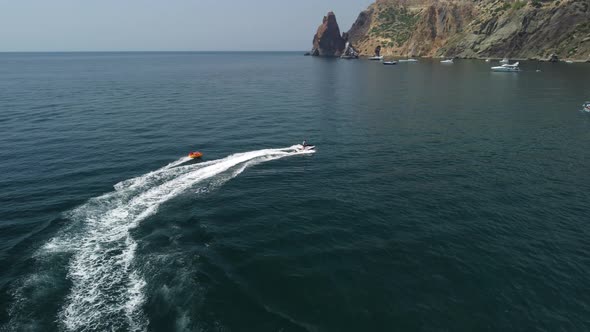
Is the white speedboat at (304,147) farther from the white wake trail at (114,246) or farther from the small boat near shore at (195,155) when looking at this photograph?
the small boat near shore at (195,155)

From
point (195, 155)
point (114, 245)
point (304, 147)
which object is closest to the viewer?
point (114, 245)

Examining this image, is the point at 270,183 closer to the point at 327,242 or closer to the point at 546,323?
the point at 327,242

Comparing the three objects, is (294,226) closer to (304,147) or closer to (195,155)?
(195,155)

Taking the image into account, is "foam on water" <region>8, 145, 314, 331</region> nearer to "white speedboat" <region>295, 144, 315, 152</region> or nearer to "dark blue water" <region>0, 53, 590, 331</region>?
"dark blue water" <region>0, 53, 590, 331</region>

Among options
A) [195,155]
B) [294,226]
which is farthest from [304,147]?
[294,226]

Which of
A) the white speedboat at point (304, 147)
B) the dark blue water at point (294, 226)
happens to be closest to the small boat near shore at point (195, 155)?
the dark blue water at point (294, 226)

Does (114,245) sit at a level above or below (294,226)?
above
